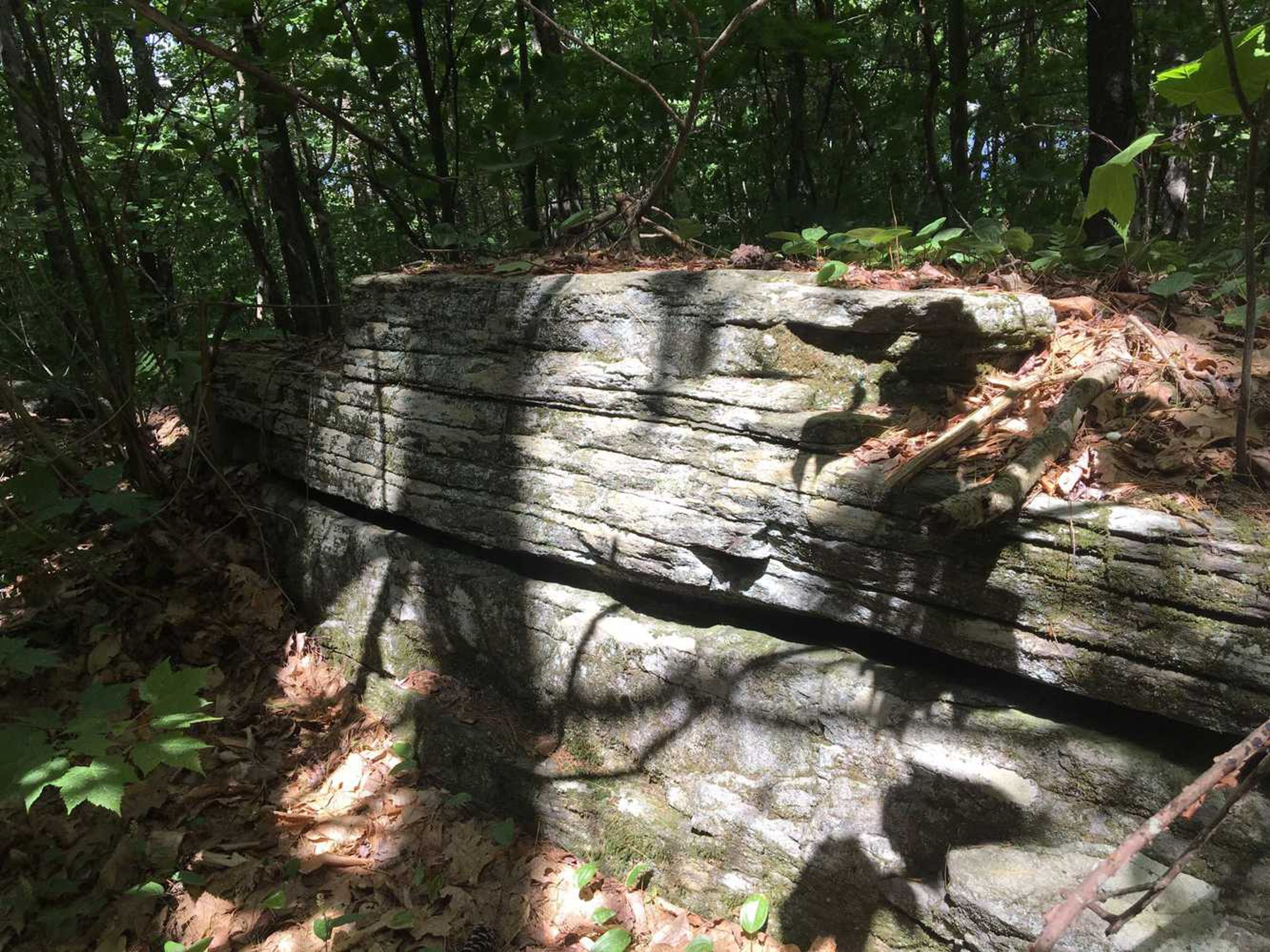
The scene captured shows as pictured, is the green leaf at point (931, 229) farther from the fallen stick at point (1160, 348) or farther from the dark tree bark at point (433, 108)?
the dark tree bark at point (433, 108)

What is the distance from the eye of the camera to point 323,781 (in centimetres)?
371

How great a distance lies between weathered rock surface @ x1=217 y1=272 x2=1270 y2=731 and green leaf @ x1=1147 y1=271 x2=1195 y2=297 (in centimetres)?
40

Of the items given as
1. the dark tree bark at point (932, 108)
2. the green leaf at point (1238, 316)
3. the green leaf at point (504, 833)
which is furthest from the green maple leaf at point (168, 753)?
the dark tree bark at point (932, 108)

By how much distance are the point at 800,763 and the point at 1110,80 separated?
430 cm

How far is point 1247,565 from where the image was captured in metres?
2.01

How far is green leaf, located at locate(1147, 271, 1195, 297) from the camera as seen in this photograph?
2.79 metres

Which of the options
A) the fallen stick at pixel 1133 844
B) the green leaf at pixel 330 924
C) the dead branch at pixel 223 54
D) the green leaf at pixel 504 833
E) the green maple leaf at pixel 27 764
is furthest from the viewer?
the green leaf at pixel 504 833

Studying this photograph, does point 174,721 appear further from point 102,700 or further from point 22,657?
point 22,657

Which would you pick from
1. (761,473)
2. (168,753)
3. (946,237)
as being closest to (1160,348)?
(946,237)

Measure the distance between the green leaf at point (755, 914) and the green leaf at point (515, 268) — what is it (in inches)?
118

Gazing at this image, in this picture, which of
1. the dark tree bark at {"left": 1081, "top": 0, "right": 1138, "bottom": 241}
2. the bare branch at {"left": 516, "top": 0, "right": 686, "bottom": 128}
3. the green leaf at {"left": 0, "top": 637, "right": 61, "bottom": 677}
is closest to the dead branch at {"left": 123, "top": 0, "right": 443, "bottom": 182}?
the bare branch at {"left": 516, "top": 0, "right": 686, "bottom": 128}

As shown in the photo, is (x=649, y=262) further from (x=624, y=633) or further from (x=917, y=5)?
(x=917, y=5)

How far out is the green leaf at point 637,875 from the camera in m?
3.10

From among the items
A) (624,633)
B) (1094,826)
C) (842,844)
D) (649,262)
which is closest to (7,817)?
(624,633)
